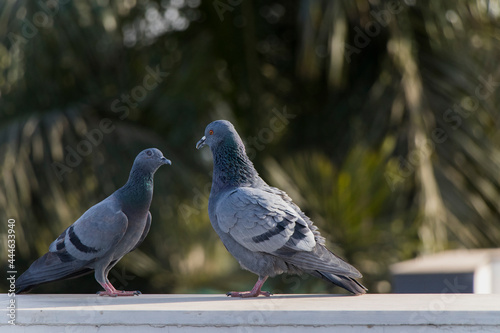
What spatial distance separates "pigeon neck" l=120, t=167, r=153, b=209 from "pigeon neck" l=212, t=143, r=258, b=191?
1.14 ft

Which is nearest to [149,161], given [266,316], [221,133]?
[221,133]

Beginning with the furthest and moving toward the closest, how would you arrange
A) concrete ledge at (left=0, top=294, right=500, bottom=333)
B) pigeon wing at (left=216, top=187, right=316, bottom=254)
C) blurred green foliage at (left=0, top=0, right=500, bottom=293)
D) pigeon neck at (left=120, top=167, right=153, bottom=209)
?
blurred green foliage at (left=0, top=0, right=500, bottom=293) < pigeon neck at (left=120, top=167, right=153, bottom=209) < pigeon wing at (left=216, top=187, right=316, bottom=254) < concrete ledge at (left=0, top=294, right=500, bottom=333)

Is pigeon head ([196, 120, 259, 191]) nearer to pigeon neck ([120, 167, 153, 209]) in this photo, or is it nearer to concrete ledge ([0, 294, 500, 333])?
pigeon neck ([120, 167, 153, 209])

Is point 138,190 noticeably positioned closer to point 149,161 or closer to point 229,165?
point 149,161

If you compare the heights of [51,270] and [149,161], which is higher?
[149,161]

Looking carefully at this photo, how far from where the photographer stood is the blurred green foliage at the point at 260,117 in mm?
7039

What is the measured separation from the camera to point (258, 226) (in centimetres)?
318

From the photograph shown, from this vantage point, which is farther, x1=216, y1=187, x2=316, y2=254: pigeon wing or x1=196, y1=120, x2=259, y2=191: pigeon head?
x1=196, y1=120, x2=259, y2=191: pigeon head

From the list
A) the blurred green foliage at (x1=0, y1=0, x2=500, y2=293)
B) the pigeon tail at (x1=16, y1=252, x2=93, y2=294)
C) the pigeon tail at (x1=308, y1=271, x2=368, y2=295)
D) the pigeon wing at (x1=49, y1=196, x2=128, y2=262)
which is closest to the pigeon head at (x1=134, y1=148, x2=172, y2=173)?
the pigeon wing at (x1=49, y1=196, x2=128, y2=262)

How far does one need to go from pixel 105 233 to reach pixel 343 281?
3.99 feet

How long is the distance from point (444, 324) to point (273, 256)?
3.09ft

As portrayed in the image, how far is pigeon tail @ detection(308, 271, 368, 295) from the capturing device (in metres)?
3.34

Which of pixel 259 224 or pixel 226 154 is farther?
pixel 226 154

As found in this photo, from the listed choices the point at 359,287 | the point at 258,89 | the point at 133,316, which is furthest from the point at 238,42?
the point at 133,316
